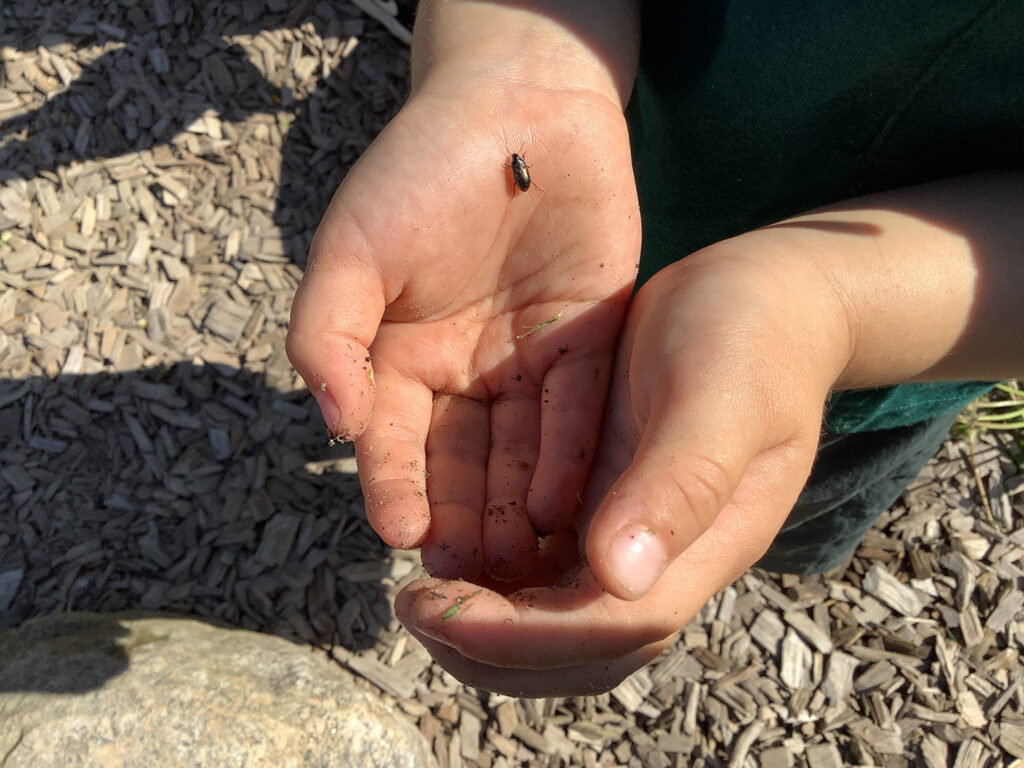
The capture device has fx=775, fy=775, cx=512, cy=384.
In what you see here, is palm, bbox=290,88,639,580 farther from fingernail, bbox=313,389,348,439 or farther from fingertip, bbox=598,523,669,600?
fingertip, bbox=598,523,669,600

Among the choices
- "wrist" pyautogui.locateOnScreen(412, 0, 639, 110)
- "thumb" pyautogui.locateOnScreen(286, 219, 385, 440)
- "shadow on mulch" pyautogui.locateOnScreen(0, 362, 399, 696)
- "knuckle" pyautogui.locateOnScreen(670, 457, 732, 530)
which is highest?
"wrist" pyautogui.locateOnScreen(412, 0, 639, 110)

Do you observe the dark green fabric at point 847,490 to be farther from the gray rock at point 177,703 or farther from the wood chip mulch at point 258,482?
the gray rock at point 177,703

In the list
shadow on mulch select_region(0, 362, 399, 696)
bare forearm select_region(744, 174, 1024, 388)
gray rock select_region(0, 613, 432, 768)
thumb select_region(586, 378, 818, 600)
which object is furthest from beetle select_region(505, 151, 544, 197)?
gray rock select_region(0, 613, 432, 768)

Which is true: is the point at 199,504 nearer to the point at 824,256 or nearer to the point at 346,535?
the point at 346,535

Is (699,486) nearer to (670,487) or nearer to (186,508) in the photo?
(670,487)

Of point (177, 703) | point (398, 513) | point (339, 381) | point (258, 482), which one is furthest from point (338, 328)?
point (258, 482)
